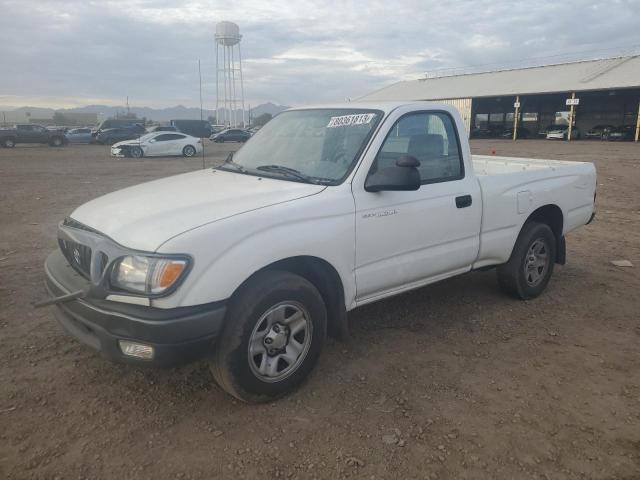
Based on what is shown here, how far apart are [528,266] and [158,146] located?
78.8 feet

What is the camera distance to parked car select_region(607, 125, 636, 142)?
39.6m

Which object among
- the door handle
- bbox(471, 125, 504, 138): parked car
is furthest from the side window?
bbox(471, 125, 504, 138): parked car

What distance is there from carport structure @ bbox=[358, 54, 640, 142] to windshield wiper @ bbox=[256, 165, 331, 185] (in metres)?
39.2

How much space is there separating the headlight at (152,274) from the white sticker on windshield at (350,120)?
1801mm

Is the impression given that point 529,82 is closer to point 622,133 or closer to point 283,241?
point 622,133

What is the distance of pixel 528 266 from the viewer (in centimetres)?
516

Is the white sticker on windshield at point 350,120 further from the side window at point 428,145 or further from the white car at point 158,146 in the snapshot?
the white car at point 158,146

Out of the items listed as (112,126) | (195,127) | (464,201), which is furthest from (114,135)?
(464,201)

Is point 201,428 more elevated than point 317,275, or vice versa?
point 317,275

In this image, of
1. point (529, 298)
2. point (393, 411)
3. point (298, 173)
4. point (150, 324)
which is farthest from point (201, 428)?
point (529, 298)

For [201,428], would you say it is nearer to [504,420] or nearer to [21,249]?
[504,420]

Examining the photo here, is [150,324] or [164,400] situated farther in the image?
[164,400]

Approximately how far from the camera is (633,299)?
5.25 metres

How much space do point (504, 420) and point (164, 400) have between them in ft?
6.97
